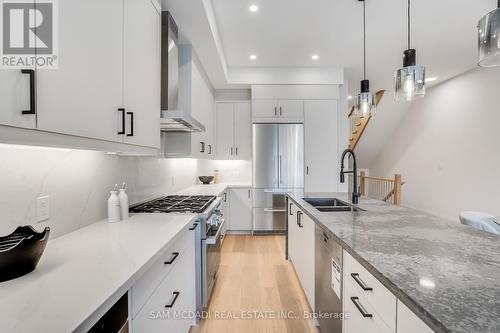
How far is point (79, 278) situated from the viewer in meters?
0.81

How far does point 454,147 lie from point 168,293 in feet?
19.0

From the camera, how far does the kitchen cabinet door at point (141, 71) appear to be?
51.8 inches

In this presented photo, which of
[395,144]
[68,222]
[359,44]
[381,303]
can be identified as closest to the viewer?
[381,303]

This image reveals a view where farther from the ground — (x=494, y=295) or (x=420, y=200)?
→ (x=494, y=295)

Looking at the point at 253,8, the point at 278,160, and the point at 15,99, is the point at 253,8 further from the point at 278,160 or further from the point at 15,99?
the point at 15,99

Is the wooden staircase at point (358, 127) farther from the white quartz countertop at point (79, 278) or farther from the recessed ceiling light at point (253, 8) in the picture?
the white quartz countertop at point (79, 278)

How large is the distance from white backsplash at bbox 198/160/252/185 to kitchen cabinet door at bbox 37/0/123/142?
3.47 meters

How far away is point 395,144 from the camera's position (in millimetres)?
6457

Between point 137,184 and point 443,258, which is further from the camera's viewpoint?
point 137,184

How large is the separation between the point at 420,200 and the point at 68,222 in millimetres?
6708

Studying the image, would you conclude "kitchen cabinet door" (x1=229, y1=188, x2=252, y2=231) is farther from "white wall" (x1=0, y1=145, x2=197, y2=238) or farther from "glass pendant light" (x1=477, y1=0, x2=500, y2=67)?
"glass pendant light" (x1=477, y1=0, x2=500, y2=67)

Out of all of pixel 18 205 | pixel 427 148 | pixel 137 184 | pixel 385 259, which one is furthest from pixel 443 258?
pixel 427 148

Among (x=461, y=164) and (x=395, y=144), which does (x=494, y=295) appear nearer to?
(x=461, y=164)

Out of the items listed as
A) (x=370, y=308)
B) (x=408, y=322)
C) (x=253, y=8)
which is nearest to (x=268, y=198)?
(x=253, y=8)
